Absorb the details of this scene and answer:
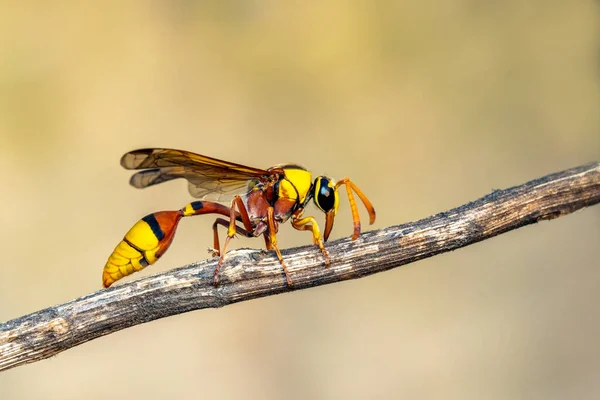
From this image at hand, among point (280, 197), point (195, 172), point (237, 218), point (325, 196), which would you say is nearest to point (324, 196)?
point (325, 196)

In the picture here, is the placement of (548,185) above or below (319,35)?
below

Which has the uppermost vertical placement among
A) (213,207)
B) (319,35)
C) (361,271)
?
(319,35)

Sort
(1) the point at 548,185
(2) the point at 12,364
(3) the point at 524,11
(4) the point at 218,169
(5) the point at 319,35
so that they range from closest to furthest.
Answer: (2) the point at 12,364
(1) the point at 548,185
(4) the point at 218,169
(5) the point at 319,35
(3) the point at 524,11

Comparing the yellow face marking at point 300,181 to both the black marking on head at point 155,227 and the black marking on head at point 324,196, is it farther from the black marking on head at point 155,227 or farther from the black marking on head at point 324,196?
the black marking on head at point 155,227

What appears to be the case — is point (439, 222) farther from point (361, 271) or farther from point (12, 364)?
point (12, 364)

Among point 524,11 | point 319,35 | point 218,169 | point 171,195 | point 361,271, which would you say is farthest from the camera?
point 524,11

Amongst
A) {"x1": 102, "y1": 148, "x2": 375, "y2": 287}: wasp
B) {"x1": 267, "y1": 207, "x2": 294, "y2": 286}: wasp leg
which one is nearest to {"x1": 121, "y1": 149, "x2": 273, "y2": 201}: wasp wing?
{"x1": 102, "y1": 148, "x2": 375, "y2": 287}: wasp

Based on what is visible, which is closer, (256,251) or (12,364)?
(12,364)

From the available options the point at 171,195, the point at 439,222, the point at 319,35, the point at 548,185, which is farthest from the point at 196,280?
the point at 319,35
